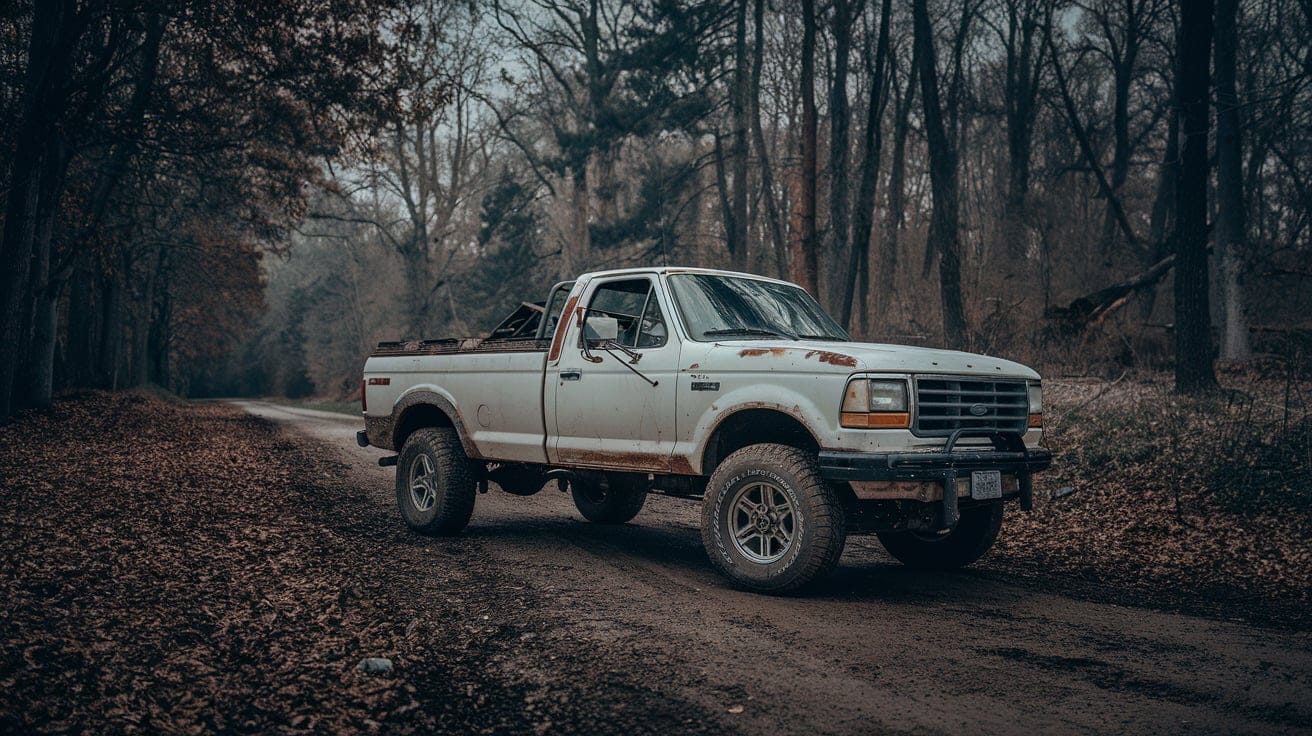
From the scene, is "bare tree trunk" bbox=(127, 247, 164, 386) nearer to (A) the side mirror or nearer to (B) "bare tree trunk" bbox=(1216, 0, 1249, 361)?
(A) the side mirror

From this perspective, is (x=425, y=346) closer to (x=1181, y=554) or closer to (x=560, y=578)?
(x=560, y=578)

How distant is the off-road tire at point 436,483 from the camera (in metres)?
7.88

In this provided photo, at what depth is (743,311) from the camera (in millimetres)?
6918

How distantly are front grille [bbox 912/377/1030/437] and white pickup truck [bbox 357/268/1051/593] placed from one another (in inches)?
0.5

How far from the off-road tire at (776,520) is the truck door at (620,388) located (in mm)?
637

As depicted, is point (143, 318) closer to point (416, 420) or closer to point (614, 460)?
point (416, 420)

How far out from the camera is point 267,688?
4.05 m

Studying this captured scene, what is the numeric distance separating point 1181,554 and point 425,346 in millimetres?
6608

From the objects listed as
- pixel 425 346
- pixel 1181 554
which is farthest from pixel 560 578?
pixel 1181 554

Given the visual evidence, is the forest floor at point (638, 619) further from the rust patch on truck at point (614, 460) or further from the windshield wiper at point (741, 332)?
the windshield wiper at point (741, 332)

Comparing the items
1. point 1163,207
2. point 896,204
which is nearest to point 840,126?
point 896,204

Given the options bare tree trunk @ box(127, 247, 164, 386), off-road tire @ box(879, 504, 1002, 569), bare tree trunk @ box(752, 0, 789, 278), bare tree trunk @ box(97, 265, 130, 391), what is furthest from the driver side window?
bare tree trunk @ box(127, 247, 164, 386)

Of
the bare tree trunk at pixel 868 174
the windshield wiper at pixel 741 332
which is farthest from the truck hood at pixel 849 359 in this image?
the bare tree trunk at pixel 868 174

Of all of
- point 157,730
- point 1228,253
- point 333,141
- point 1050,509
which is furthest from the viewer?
point 333,141
